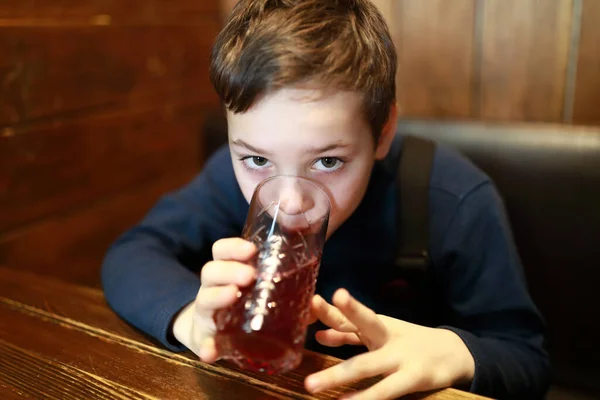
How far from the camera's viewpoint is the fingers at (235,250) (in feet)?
1.79

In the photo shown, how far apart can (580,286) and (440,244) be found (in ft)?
1.41

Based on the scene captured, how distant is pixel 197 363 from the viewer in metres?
0.67

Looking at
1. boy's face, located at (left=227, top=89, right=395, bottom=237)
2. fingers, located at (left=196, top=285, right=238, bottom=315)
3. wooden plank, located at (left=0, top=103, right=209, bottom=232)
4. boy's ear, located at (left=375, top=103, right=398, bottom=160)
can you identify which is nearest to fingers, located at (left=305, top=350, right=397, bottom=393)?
fingers, located at (left=196, top=285, right=238, bottom=315)

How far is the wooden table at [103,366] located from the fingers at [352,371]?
0.03m

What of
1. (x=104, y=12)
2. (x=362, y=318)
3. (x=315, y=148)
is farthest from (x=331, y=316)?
(x=104, y=12)

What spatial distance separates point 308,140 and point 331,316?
0.20m

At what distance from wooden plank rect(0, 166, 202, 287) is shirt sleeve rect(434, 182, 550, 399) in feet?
3.14

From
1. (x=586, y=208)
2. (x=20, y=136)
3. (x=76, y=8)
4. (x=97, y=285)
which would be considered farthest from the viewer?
(x=97, y=285)

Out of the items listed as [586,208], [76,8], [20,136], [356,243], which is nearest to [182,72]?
[76,8]

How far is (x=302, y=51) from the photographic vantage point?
659mm

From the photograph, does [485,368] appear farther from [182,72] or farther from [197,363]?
[182,72]

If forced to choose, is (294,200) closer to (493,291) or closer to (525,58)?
(493,291)

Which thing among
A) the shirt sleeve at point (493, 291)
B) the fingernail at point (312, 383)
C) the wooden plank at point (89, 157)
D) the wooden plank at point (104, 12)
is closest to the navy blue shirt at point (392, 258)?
the shirt sleeve at point (493, 291)

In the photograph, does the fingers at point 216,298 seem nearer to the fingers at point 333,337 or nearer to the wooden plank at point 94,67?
the fingers at point 333,337
